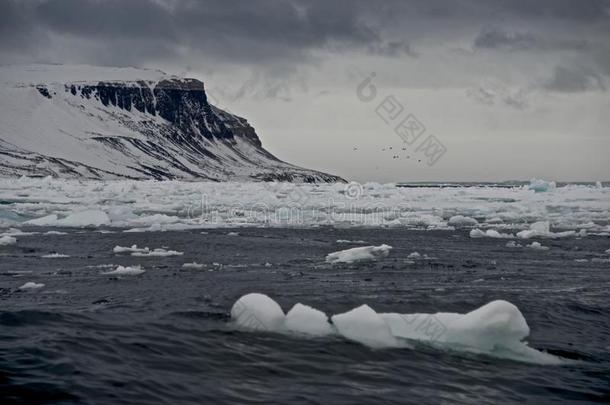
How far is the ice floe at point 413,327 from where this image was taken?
33.4 feet

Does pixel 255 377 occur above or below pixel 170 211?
below

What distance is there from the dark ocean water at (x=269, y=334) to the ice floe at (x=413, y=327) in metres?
0.30

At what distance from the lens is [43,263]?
1823cm

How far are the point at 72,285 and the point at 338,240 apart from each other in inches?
530

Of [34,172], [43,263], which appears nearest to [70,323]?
[43,263]

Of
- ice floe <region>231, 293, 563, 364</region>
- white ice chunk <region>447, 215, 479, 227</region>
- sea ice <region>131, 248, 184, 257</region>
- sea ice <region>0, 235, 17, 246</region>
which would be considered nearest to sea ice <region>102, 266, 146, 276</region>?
sea ice <region>131, 248, 184, 257</region>

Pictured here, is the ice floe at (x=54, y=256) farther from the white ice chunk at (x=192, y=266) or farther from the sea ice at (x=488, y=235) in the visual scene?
the sea ice at (x=488, y=235)

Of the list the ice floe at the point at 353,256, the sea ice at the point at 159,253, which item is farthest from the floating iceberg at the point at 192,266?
the ice floe at the point at 353,256

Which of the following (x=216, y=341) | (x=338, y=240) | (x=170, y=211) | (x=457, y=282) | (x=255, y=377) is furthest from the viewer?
(x=170, y=211)

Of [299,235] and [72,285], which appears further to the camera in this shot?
[299,235]

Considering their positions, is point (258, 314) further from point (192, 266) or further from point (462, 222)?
point (462, 222)

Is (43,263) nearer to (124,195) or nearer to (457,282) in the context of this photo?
(457,282)

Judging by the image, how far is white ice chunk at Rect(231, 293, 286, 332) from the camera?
35.6ft

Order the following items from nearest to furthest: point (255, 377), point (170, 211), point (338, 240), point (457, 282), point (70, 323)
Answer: point (255, 377) < point (70, 323) < point (457, 282) < point (338, 240) < point (170, 211)
